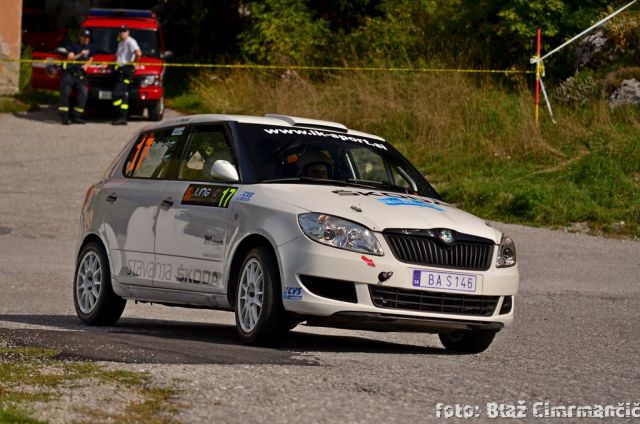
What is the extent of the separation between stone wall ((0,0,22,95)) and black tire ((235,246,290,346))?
22710mm

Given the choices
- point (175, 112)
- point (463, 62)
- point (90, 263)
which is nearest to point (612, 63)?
point (463, 62)

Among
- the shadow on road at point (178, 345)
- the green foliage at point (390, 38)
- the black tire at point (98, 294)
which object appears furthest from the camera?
the green foliage at point (390, 38)

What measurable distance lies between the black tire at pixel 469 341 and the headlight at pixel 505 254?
1.74 feet

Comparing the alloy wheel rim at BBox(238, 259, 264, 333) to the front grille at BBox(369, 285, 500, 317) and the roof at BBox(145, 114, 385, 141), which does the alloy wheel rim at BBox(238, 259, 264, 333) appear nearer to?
the front grille at BBox(369, 285, 500, 317)

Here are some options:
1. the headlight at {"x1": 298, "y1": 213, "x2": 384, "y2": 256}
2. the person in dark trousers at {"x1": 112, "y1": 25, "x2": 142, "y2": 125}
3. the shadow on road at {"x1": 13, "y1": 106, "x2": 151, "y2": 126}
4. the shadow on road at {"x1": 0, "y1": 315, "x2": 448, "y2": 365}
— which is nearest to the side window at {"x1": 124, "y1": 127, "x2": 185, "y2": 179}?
the shadow on road at {"x1": 0, "y1": 315, "x2": 448, "y2": 365}

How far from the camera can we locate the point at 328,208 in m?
9.02

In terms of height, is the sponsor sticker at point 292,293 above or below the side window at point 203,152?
below

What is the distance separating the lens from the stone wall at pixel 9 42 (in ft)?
101

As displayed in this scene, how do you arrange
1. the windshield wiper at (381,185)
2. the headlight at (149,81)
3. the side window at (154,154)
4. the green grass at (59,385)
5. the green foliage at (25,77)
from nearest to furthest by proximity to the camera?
1. the green grass at (59,385)
2. the windshield wiper at (381,185)
3. the side window at (154,154)
4. the headlight at (149,81)
5. the green foliage at (25,77)

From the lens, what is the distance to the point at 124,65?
27.9 m

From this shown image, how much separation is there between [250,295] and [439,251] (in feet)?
4.31

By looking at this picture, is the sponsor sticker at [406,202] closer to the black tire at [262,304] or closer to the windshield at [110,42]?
the black tire at [262,304]

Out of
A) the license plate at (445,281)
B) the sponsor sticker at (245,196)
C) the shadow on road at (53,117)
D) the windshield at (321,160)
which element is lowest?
the shadow on road at (53,117)

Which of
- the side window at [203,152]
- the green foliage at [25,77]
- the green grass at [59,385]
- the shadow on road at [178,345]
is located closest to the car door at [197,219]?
the side window at [203,152]
